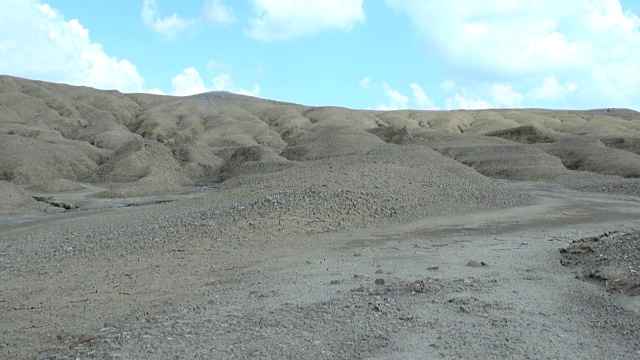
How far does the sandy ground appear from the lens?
20.0ft

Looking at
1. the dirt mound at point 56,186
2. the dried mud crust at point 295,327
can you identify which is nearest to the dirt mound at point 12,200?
the dirt mound at point 56,186

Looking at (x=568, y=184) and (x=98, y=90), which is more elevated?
(x=98, y=90)

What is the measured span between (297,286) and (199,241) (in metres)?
4.03

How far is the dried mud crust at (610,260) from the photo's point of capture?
7949mm

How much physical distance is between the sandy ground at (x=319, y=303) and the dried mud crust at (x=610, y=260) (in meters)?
0.20

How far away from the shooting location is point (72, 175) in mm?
34281

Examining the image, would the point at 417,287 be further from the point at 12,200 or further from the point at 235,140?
the point at 235,140

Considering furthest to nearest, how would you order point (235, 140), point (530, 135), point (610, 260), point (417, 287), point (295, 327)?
point (235, 140) < point (530, 135) < point (610, 260) < point (417, 287) < point (295, 327)

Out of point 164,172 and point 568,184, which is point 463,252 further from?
point 164,172

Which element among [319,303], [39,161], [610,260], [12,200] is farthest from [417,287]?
[39,161]

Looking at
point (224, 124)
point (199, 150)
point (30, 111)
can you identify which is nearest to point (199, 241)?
point (199, 150)

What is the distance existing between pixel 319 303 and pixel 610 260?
461 centimetres

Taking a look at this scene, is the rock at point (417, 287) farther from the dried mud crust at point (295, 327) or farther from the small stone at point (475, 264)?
the small stone at point (475, 264)

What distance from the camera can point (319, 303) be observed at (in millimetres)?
7422
